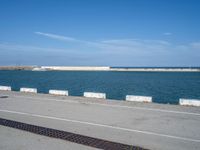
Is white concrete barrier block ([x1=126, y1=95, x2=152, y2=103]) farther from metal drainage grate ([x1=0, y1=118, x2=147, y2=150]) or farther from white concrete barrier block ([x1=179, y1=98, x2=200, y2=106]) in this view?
metal drainage grate ([x1=0, y1=118, x2=147, y2=150])

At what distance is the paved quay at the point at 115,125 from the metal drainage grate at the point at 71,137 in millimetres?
281

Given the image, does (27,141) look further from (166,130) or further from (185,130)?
(185,130)

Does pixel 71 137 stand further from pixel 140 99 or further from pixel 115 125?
pixel 140 99

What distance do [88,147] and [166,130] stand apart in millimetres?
3330

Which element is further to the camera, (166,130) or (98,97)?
(98,97)

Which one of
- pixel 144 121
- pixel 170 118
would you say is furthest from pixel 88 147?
pixel 170 118

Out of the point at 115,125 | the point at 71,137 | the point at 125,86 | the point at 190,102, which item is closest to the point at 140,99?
the point at 190,102

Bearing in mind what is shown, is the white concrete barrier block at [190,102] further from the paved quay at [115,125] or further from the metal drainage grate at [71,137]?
the metal drainage grate at [71,137]

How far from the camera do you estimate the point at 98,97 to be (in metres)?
18.0

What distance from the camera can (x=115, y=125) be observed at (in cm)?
927

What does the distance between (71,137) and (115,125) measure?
7.41 ft

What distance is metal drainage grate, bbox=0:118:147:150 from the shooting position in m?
6.79

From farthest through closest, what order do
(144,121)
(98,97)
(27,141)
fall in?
(98,97), (144,121), (27,141)

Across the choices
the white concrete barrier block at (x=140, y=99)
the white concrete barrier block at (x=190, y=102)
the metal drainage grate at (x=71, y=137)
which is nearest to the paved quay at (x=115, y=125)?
the metal drainage grate at (x=71, y=137)
